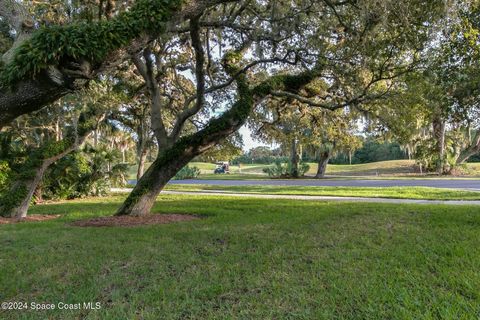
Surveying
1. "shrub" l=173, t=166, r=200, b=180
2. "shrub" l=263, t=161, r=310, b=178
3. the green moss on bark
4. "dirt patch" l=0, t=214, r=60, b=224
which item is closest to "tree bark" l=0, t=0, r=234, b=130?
the green moss on bark

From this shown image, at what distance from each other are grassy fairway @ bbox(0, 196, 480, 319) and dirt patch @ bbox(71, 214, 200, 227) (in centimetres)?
69

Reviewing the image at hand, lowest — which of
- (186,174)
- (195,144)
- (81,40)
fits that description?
(186,174)

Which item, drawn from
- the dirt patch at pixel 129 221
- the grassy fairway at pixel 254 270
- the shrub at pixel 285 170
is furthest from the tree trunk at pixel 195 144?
the shrub at pixel 285 170

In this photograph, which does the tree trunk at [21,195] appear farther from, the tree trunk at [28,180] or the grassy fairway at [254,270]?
the grassy fairway at [254,270]

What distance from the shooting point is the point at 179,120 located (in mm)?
9664

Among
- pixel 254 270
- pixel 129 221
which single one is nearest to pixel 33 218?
pixel 129 221

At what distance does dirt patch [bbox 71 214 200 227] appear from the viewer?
8.00 meters

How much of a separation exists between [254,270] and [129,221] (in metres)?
4.91

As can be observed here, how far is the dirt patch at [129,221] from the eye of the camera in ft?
26.3

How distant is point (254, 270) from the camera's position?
4320 millimetres

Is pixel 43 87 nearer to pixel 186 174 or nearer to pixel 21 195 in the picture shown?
pixel 21 195

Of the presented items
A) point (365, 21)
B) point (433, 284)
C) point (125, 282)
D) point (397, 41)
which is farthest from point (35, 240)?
point (397, 41)

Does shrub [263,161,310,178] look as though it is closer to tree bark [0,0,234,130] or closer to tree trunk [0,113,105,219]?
tree trunk [0,113,105,219]

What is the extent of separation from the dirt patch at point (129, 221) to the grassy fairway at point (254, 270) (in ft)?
2.26
